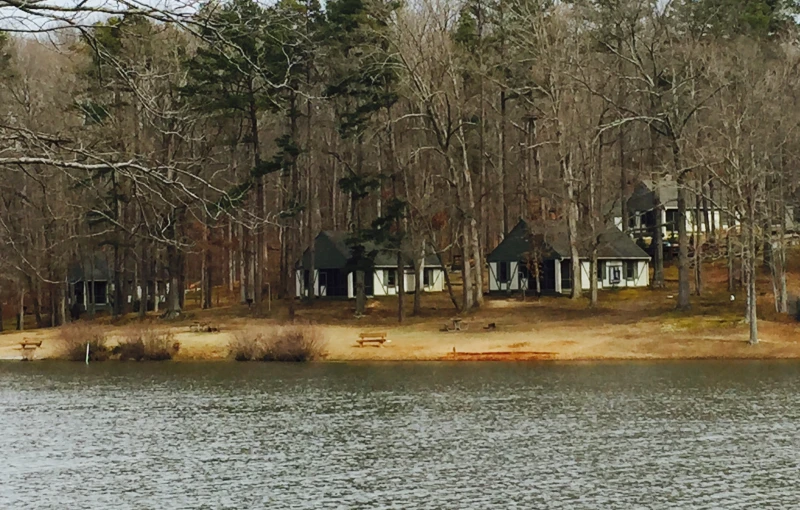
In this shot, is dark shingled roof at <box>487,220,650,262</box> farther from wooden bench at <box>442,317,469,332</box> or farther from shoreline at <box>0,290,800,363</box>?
wooden bench at <box>442,317,469,332</box>

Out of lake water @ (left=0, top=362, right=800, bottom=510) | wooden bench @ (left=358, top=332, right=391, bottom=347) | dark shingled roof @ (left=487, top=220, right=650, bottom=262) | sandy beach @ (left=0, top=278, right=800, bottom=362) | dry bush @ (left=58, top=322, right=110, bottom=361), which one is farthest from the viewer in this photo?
dark shingled roof @ (left=487, top=220, right=650, bottom=262)

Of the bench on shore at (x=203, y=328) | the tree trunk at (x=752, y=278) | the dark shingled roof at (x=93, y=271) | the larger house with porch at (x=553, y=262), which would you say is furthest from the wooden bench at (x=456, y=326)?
the dark shingled roof at (x=93, y=271)

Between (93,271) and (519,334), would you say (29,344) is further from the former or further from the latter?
(519,334)

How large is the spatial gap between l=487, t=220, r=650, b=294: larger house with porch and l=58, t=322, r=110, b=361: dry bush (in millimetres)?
25527

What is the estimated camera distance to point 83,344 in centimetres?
4903

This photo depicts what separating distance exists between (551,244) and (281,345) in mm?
22798

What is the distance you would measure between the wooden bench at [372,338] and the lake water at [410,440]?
8183 mm

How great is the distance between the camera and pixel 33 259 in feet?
182

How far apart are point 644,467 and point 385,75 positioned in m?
37.1

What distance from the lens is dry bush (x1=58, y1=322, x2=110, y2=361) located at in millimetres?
48969

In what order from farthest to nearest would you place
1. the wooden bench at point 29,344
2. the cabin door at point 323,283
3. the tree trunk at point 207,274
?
the cabin door at point 323,283
the tree trunk at point 207,274
the wooden bench at point 29,344

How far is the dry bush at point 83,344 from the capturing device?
161 ft

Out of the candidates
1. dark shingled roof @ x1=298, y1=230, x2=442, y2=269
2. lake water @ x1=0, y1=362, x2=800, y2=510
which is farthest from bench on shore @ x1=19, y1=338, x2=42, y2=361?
dark shingled roof @ x1=298, y1=230, x2=442, y2=269

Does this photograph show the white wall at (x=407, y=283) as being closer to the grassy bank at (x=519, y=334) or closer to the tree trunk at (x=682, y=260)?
the grassy bank at (x=519, y=334)
